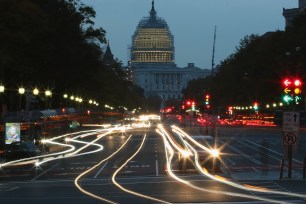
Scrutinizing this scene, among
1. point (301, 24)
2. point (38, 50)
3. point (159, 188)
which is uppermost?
point (301, 24)

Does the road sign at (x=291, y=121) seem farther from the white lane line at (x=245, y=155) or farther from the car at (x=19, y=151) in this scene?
the car at (x=19, y=151)

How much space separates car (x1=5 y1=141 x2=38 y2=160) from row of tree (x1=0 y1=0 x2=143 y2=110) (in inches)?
315

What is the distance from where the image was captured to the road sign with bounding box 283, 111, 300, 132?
3550cm

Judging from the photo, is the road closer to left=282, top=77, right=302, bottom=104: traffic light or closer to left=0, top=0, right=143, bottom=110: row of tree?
left=282, top=77, right=302, bottom=104: traffic light

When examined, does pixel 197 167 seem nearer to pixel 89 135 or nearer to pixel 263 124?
pixel 89 135

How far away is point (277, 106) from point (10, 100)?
63232mm

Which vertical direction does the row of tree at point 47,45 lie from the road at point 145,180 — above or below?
above

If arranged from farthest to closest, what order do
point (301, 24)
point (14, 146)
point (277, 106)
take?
point (277, 106) → point (301, 24) → point (14, 146)

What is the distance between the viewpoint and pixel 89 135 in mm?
96375

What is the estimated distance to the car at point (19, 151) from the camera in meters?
51.9

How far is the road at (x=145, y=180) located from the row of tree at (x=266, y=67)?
3206 cm

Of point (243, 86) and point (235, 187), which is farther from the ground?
point (243, 86)

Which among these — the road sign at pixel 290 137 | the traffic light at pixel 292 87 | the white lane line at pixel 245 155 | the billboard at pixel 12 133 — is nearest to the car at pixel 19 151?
the billboard at pixel 12 133

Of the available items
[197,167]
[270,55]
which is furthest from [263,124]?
[197,167]
